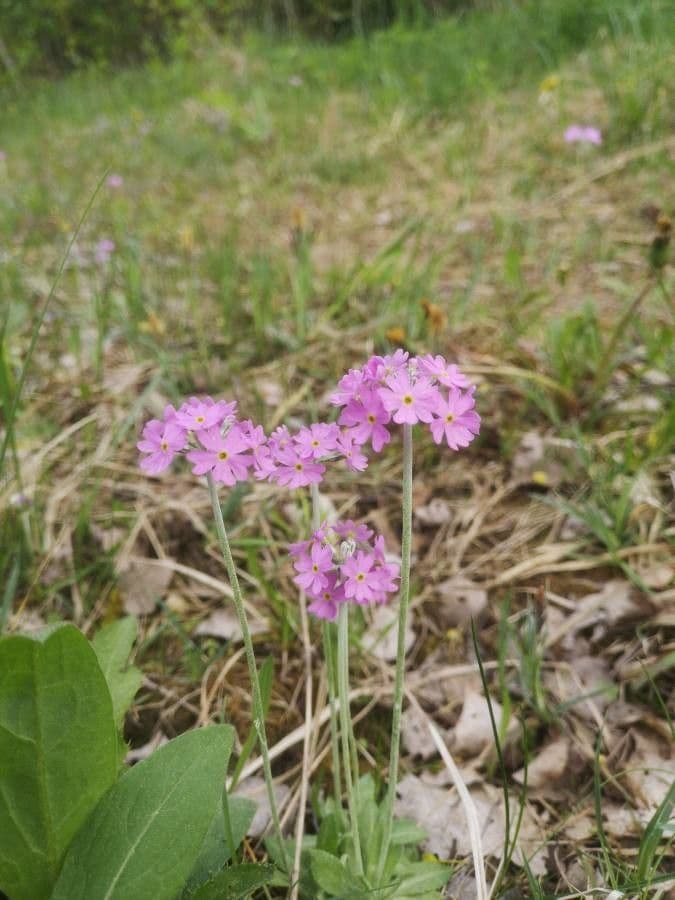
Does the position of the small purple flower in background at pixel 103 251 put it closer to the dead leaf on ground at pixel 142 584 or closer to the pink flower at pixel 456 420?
the dead leaf on ground at pixel 142 584

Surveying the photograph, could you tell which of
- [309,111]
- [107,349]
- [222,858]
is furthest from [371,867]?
[309,111]

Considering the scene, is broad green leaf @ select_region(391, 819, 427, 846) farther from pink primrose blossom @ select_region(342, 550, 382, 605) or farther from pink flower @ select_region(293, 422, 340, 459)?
pink flower @ select_region(293, 422, 340, 459)

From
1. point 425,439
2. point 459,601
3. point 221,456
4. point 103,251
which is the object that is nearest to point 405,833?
Result: point 459,601

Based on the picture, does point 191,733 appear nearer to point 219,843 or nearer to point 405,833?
point 219,843

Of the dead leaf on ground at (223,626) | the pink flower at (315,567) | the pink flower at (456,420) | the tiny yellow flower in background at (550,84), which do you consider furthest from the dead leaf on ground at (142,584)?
the tiny yellow flower in background at (550,84)

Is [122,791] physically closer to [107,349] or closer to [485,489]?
[485,489]

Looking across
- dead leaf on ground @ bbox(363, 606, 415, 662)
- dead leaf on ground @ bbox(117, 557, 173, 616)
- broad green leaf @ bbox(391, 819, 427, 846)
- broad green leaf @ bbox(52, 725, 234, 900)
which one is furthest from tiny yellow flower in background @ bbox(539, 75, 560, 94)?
broad green leaf @ bbox(52, 725, 234, 900)
